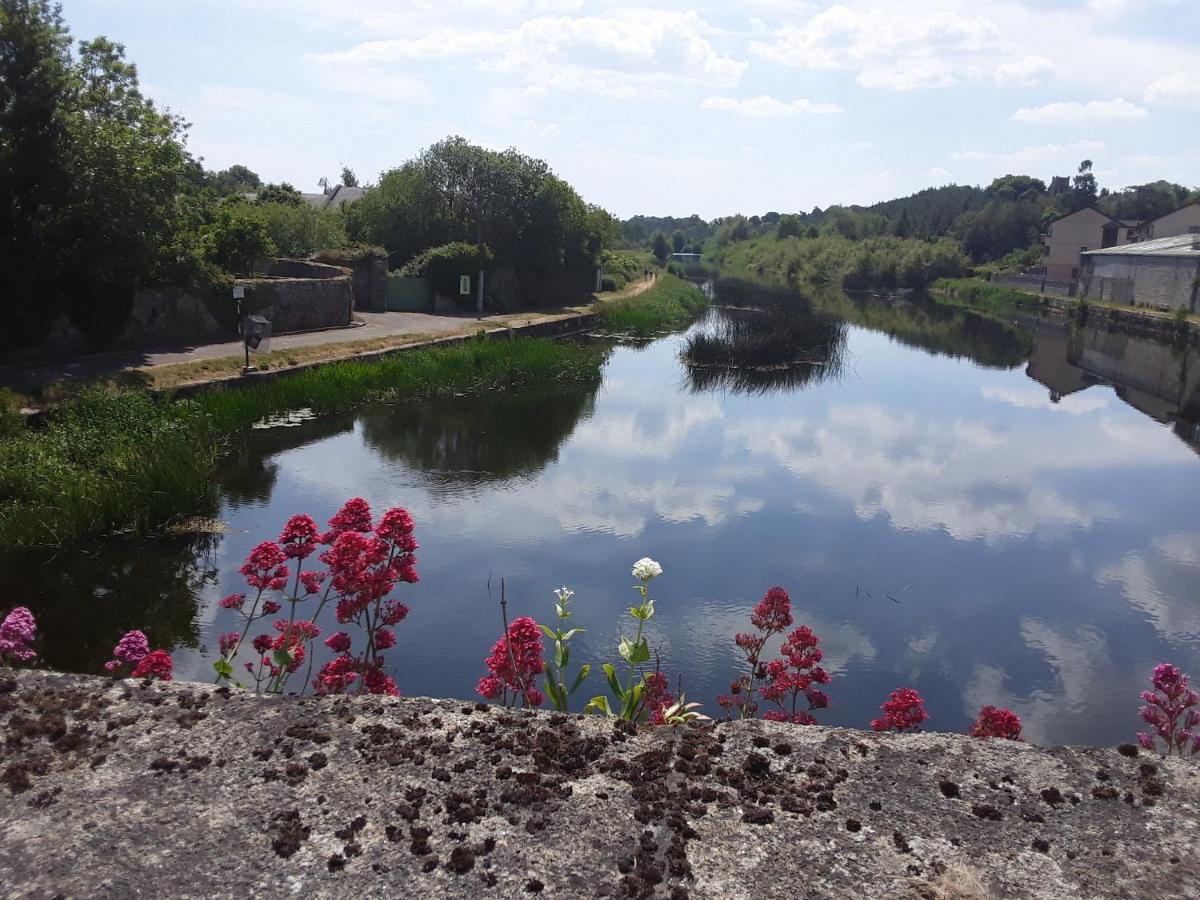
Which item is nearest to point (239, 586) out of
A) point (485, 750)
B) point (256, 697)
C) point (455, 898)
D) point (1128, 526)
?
point (256, 697)

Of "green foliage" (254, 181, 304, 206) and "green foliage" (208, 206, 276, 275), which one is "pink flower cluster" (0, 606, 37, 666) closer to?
"green foliage" (208, 206, 276, 275)

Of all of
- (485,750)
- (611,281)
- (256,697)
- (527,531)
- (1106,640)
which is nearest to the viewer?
(485,750)

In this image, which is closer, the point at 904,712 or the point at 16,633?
the point at 16,633

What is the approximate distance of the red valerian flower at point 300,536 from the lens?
15.9 ft

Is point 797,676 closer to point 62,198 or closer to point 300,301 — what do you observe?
point 62,198

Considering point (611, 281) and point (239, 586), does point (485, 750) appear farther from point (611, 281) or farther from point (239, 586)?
point (611, 281)

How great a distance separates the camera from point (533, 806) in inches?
117

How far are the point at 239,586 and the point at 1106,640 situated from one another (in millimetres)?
7400

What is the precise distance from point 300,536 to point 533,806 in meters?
2.39

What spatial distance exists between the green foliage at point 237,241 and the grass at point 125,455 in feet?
22.1

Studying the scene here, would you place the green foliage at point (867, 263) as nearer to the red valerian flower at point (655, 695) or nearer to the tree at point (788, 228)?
the tree at point (788, 228)

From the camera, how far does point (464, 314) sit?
30359 mm

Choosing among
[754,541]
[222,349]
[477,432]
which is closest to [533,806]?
[754,541]

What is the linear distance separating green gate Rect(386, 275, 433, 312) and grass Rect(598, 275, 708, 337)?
591 cm
